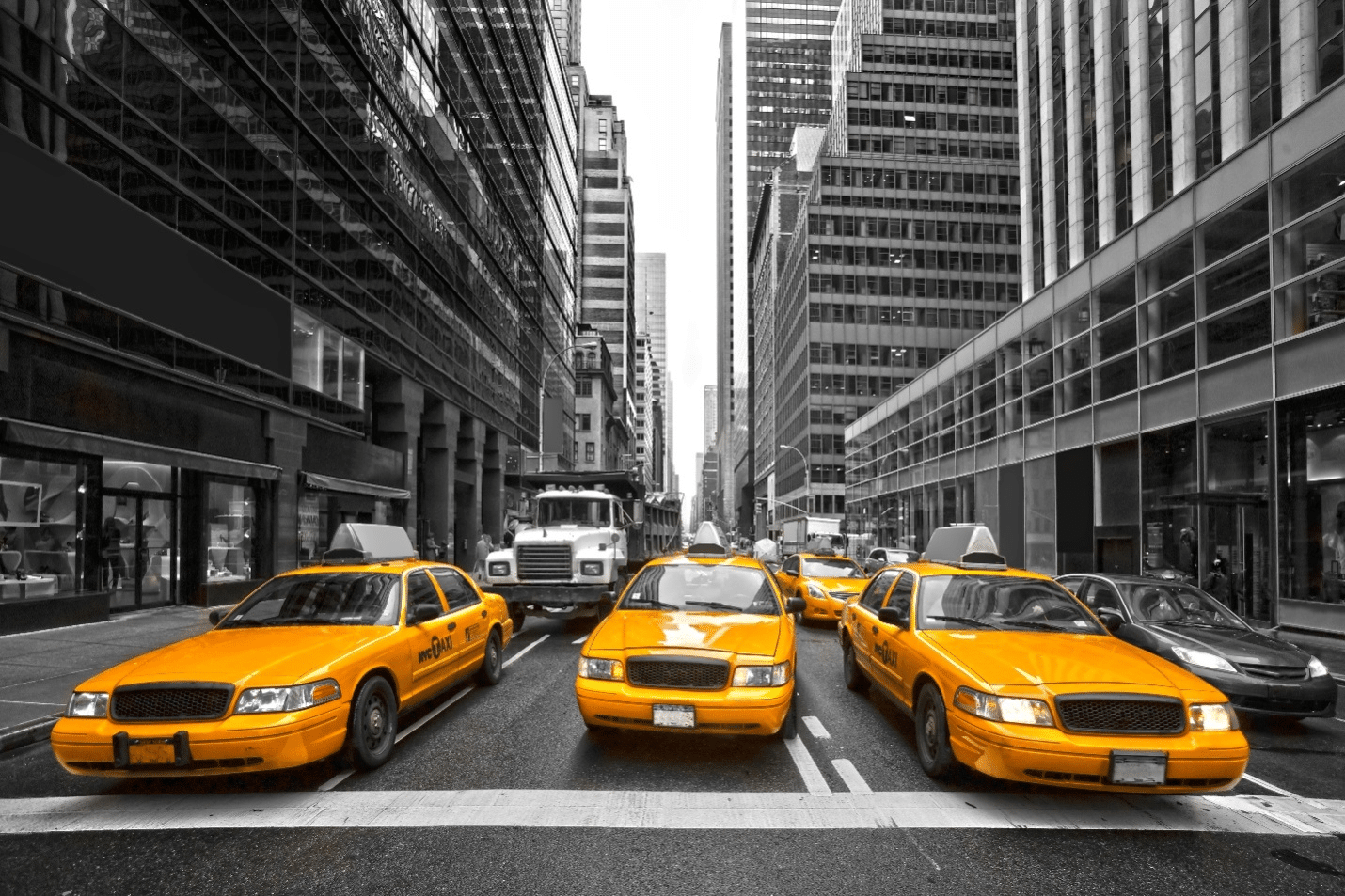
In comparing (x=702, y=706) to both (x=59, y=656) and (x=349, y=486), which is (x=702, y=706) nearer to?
(x=59, y=656)

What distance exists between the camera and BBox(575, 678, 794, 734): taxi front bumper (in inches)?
237

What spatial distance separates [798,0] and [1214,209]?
160618 millimetres

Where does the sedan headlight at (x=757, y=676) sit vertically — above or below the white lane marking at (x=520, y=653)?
above

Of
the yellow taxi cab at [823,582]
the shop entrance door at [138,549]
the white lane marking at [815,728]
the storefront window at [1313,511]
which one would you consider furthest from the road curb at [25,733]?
the storefront window at [1313,511]

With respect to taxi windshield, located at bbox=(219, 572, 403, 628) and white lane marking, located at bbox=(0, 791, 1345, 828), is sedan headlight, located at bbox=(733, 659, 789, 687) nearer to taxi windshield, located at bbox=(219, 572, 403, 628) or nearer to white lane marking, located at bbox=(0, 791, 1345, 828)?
white lane marking, located at bbox=(0, 791, 1345, 828)

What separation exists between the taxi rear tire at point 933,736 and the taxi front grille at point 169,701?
15.5 ft

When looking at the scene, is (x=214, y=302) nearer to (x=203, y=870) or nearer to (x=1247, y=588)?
(x=203, y=870)

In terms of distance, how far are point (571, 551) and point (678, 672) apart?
842 centimetres

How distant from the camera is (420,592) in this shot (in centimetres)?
794

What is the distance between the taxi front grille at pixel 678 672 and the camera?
6.18m

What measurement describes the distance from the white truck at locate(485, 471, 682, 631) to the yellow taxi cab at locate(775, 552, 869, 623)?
345 centimetres

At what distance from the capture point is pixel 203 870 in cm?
436

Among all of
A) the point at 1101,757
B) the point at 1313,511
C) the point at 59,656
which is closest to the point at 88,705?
the point at 1101,757

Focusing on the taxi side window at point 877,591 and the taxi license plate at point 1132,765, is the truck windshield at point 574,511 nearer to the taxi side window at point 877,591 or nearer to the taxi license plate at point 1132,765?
the taxi side window at point 877,591
